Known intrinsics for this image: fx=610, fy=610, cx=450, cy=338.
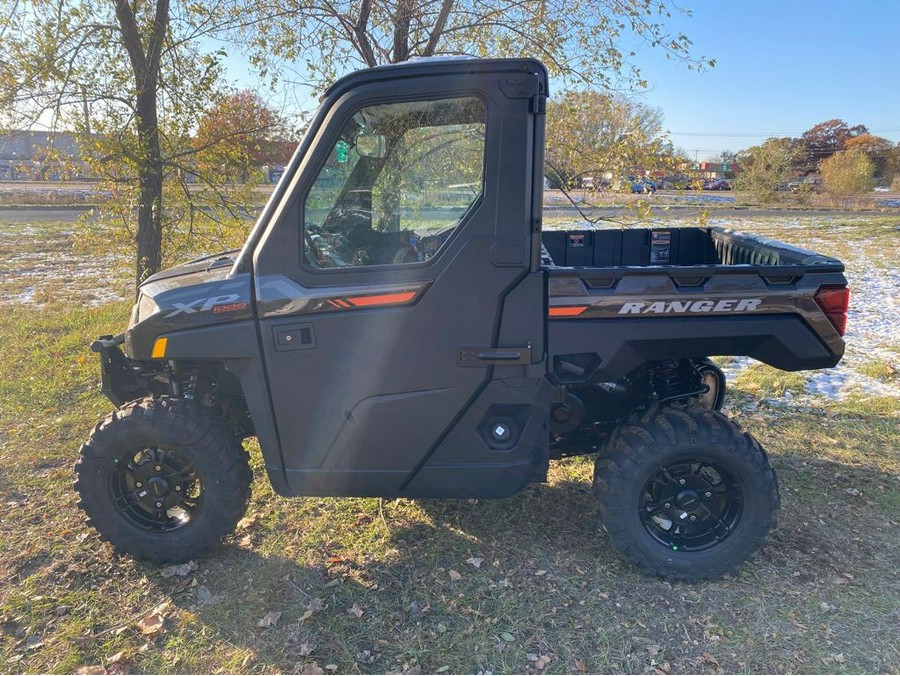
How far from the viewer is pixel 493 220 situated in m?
2.66

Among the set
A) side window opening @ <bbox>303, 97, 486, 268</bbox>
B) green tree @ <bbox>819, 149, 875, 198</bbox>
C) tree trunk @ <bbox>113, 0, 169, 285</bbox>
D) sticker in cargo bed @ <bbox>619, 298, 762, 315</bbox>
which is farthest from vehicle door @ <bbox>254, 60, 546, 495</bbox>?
green tree @ <bbox>819, 149, 875, 198</bbox>

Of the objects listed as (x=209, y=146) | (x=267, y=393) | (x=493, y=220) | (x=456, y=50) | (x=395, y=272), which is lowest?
(x=267, y=393)

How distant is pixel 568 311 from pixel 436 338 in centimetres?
61

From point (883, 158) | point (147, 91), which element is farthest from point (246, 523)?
point (883, 158)

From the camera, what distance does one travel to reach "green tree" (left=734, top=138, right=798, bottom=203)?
25.9m

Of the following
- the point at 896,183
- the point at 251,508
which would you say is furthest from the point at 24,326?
the point at 896,183

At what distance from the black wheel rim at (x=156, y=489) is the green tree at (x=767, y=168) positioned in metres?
28.5

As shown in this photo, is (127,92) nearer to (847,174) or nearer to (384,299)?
(384,299)

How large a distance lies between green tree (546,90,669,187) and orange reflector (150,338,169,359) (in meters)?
3.57

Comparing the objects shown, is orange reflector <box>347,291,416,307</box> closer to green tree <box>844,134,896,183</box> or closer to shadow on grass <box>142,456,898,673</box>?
shadow on grass <box>142,456,898,673</box>

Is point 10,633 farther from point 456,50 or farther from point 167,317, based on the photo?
point 456,50

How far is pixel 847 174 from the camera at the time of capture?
27.6m

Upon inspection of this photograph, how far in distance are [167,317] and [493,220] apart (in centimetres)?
158

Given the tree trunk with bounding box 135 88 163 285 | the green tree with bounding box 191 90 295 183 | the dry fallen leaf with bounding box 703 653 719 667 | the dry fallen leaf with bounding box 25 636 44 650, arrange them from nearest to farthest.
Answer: the dry fallen leaf with bounding box 703 653 719 667 < the dry fallen leaf with bounding box 25 636 44 650 < the tree trunk with bounding box 135 88 163 285 < the green tree with bounding box 191 90 295 183
